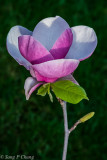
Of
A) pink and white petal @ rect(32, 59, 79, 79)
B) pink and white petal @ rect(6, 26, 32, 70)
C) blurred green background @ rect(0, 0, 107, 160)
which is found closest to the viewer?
pink and white petal @ rect(32, 59, 79, 79)

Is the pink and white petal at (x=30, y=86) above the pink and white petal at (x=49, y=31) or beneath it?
beneath

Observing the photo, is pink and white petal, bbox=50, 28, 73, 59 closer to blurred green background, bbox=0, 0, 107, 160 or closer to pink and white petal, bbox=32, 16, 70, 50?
pink and white petal, bbox=32, 16, 70, 50

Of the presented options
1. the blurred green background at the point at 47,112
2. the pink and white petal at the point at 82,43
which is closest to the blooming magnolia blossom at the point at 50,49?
the pink and white petal at the point at 82,43

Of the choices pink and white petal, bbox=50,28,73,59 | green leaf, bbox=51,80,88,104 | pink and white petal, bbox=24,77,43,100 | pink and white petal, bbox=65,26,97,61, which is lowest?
green leaf, bbox=51,80,88,104

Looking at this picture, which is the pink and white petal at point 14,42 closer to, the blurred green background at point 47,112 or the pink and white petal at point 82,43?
the pink and white petal at point 82,43

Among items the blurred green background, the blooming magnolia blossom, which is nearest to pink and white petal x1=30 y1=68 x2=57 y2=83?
the blooming magnolia blossom

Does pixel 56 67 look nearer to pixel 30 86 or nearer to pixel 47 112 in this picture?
pixel 30 86

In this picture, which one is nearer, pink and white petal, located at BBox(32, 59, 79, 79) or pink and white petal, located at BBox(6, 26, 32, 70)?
pink and white petal, located at BBox(32, 59, 79, 79)
